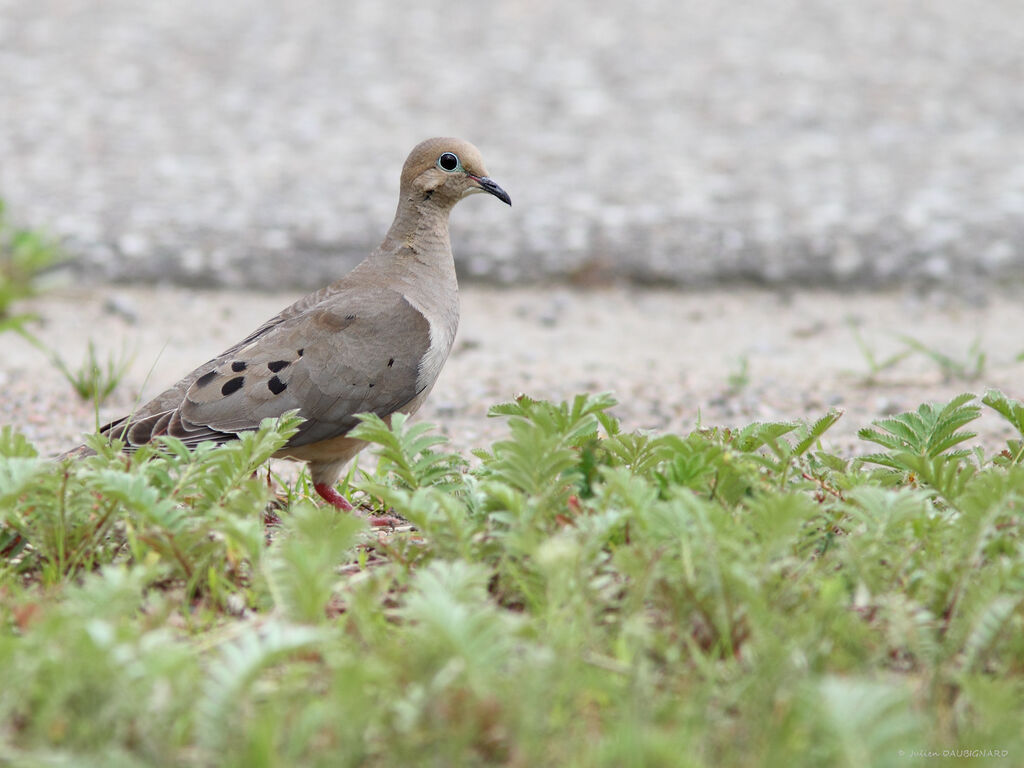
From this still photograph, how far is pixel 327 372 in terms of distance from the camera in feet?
14.3

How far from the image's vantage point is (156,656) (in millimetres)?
2229

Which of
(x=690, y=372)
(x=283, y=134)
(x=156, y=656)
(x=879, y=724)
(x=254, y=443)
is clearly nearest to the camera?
(x=879, y=724)

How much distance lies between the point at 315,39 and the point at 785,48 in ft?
15.0

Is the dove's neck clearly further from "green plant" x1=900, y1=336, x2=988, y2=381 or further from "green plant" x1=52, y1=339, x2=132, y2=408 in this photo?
"green plant" x1=900, y1=336, x2=988, y2=381

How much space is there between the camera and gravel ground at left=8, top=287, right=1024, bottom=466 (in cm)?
560

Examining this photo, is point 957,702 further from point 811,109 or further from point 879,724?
point 811,109

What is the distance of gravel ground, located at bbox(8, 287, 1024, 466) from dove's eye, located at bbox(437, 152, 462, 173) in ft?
3.56

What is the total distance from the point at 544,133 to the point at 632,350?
3845 millimetres

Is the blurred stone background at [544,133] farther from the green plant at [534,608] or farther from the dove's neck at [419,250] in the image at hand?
the green plant at [534,608]

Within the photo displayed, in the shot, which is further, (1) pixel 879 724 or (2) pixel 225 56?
(2) pixel 225 56

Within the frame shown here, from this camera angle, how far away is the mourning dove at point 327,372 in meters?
4.27

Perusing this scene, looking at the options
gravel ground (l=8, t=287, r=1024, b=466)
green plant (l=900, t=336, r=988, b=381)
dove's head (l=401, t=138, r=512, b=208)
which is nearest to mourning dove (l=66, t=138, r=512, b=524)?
dove's head (l=401, t=138, r=512, b=208)

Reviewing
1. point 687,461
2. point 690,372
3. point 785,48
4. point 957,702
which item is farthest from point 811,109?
point 957,702

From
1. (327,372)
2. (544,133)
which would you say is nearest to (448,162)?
(327,372)
